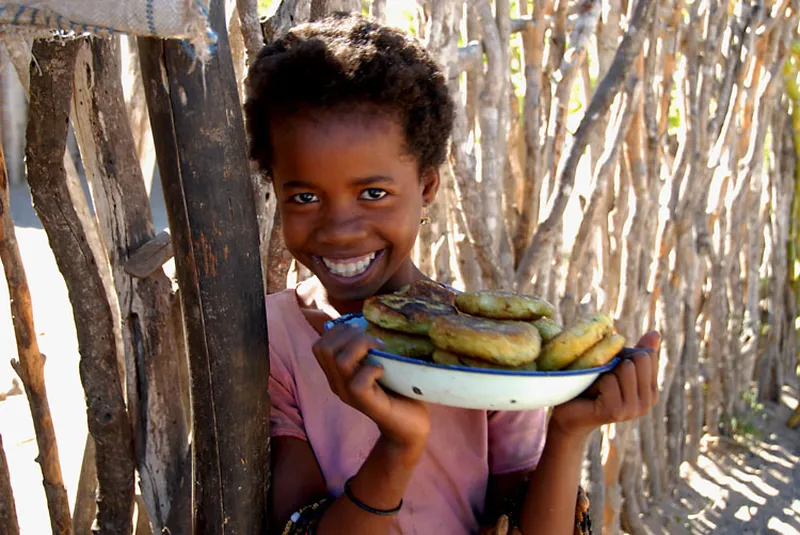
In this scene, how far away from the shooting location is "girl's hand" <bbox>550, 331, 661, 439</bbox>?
99 centimetres

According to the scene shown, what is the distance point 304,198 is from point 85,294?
56cm

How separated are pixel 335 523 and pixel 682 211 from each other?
2.57m

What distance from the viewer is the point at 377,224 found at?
117cm

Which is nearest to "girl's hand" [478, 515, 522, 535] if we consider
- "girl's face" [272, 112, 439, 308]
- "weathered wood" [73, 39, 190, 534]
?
"girl's face" [272, 112, 439, 308]

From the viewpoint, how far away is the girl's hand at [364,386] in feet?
2.99

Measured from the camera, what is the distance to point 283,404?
1223 mm

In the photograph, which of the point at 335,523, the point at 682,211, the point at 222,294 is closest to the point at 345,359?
the point at 222,294

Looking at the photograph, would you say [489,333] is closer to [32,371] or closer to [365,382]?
[365,382]

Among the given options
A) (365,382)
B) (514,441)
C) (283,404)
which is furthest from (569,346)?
(283,404)

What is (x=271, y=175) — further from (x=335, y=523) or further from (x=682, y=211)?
(x=682, y=211)

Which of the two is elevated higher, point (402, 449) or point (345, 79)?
point (345, 79)

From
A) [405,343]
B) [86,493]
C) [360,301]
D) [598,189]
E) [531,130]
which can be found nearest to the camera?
[405,343]

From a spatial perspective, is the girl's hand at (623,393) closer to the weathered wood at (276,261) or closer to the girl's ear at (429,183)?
the girl's ear at (429,183)

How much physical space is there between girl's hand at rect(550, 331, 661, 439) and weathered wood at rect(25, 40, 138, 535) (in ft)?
2.98
